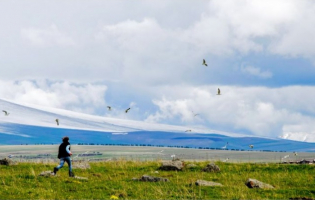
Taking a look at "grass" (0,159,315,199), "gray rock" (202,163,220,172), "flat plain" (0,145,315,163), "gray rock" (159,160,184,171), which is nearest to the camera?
"grass" (0,159,315,199)

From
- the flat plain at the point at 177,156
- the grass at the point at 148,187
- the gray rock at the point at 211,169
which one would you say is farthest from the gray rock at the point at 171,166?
the flat plain at the point at 177,156

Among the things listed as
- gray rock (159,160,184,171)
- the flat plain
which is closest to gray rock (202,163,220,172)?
gray rock (159,160,184,171)

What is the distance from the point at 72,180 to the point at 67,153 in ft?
7.34

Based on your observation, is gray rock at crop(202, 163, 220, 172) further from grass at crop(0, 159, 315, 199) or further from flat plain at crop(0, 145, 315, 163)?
flat plain at crop(0, 145, 315, 163)

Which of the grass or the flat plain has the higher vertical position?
the flat plain

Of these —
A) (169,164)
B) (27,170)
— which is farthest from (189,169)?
(27,170)

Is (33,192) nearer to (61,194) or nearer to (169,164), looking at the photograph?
(61,194)

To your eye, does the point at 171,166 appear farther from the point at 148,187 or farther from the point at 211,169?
the point at 148,187

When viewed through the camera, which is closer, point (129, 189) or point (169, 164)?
point (129, 189)

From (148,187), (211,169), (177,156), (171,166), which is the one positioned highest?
(177,156)

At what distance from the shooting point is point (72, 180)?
3158 centimetres

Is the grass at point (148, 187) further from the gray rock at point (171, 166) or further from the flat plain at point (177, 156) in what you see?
the flat plain at point (177, 156)

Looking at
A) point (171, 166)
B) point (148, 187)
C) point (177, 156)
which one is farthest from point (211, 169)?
point (177, 156)

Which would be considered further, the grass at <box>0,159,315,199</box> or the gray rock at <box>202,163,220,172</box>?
the gray rock at <box>202,163,220,172</box>
